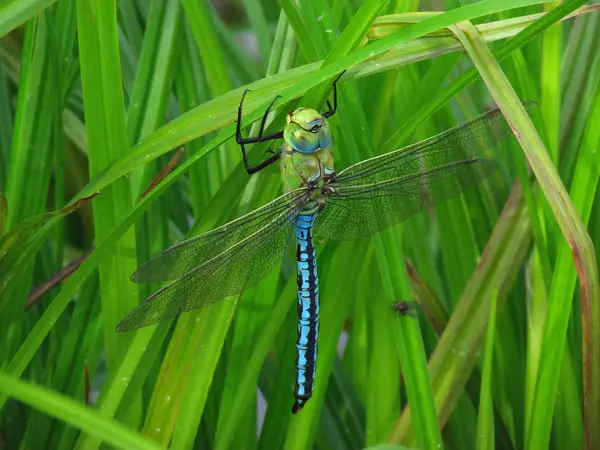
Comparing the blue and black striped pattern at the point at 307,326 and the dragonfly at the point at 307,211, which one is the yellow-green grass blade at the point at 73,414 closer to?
the dragonfly at the point at 307,211

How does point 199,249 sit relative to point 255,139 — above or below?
below

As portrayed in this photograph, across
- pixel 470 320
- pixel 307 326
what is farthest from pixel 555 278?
pixel 307 326

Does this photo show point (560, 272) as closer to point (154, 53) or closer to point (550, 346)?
point (550, 346)

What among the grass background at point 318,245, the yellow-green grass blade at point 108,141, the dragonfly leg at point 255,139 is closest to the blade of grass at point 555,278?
the grass background at point 318,245

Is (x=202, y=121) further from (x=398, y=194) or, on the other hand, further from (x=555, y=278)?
(x=555, y=278)

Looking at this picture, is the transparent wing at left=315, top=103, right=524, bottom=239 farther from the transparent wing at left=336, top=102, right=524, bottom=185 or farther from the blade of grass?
the blade of grass

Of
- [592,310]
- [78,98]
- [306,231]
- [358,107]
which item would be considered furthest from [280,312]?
[78,98]
